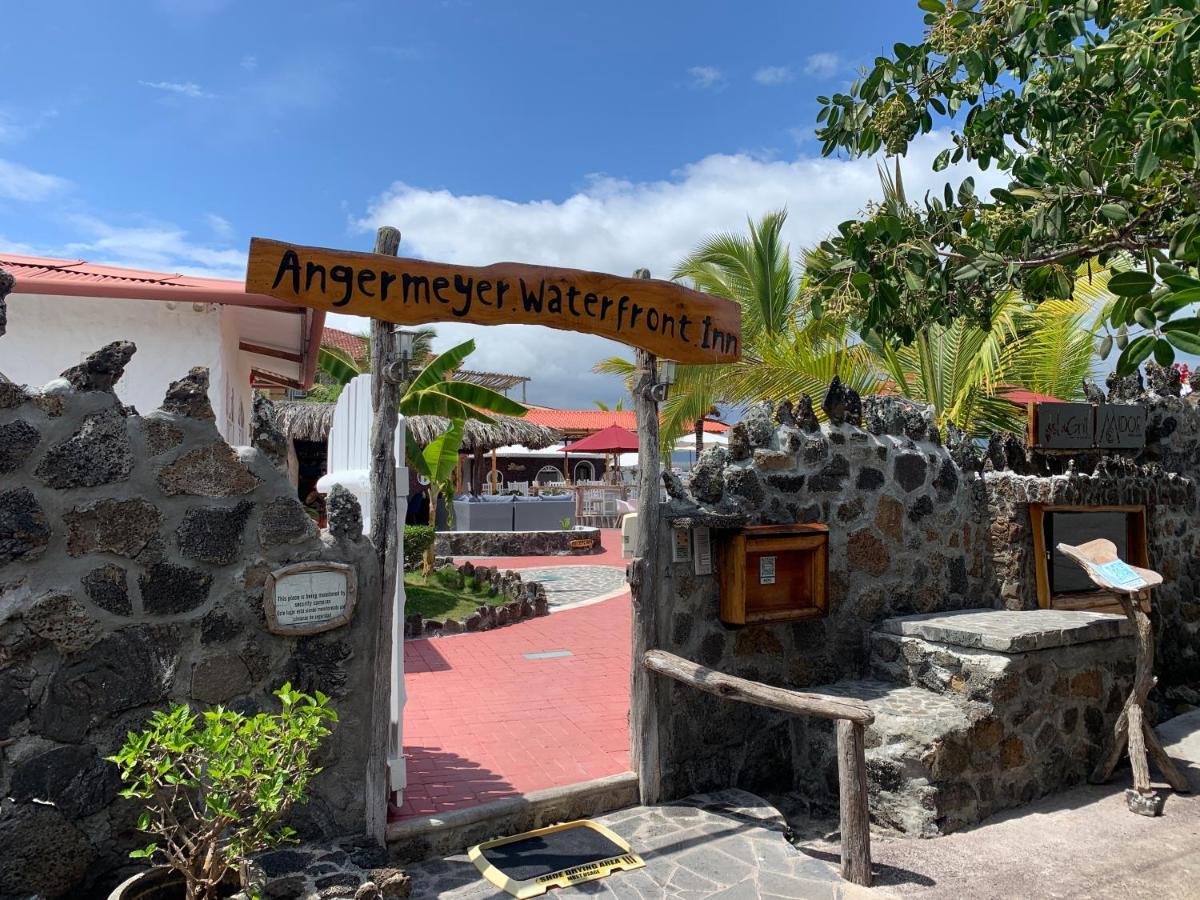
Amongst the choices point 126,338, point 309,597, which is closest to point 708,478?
point 309,597

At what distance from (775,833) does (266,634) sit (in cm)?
312

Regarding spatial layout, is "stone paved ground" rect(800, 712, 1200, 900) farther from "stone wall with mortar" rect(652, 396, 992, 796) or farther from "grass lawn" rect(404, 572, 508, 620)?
"grass lawn" rect(404, 572, 508, 620)

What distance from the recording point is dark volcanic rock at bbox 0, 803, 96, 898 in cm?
349

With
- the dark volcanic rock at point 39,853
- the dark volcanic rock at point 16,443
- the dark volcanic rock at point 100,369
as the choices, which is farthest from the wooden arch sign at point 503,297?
the dark volcanic rock at point 39,853

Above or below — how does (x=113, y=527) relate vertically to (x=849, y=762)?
above

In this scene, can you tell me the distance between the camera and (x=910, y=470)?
6680 mm

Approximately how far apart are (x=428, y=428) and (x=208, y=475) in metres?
15.1

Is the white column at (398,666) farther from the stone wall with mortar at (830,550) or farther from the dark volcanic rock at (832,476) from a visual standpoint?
the dark volcanic rock at (832,476)

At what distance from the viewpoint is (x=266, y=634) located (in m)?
4.14

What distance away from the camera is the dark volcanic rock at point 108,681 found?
12.0 feet

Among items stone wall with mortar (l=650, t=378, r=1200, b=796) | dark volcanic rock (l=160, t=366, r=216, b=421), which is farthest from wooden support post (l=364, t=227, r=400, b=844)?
stone wall with mortar (l=650, t=378, r=1200, b=796)

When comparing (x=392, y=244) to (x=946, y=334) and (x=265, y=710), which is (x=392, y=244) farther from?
(x=946, y=334)

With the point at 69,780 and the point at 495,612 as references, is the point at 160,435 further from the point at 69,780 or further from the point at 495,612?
the point at 495,612

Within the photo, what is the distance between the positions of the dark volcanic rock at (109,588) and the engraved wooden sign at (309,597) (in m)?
0.61
